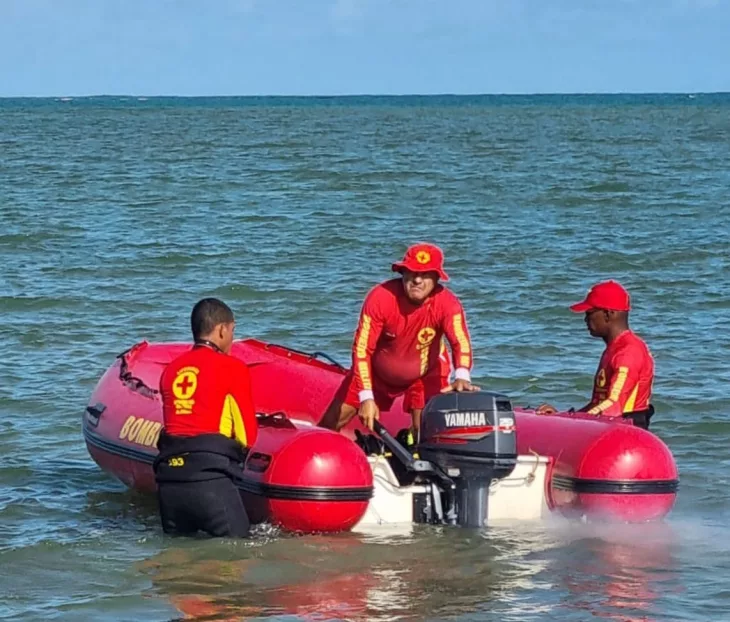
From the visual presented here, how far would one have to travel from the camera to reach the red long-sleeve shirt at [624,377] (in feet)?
24.9

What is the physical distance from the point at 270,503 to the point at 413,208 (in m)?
18.2

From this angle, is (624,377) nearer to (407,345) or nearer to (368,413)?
(407,345)

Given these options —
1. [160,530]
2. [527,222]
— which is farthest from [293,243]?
[160,530]

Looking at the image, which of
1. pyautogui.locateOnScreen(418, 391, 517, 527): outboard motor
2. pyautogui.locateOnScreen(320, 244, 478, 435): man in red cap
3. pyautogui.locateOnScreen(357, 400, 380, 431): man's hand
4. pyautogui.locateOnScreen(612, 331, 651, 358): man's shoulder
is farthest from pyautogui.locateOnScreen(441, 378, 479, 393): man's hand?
pyautogui.locateOnScreen(612, 331, 651, 358): man's shoulder

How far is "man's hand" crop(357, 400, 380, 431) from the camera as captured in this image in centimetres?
729

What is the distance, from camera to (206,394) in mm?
6523

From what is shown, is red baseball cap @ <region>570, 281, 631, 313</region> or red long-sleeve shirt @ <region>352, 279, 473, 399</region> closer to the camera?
red long-sleeve shirt @ <region>352, 279, 473, 399</region>

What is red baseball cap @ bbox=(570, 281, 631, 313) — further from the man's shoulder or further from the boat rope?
the boat rope

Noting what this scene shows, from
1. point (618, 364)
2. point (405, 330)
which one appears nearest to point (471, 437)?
point (405, 330)

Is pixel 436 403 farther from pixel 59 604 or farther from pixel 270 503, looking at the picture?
pixel 59 604

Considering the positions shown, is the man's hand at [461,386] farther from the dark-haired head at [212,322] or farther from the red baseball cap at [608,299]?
the dark-haired head at [212,322]

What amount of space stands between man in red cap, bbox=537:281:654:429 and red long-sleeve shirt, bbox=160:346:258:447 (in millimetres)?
1860

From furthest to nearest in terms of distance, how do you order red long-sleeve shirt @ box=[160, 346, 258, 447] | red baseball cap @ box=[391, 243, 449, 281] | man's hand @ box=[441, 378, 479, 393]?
red baseball cap @ box=[391, 243, 449, 281] < man's hand @ box=[441, 378, 479, 393] < red long-sleeve shirt @ box=[160, 346, 258, 447]

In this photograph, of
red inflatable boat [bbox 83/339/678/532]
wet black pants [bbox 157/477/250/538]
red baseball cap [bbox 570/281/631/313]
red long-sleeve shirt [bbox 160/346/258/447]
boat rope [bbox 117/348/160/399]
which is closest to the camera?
red long-sleeve shirt [bbox 160/346/258/447]
